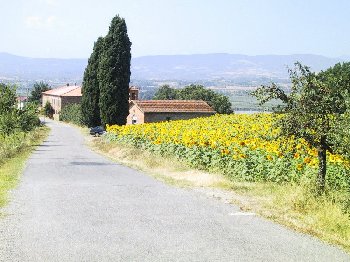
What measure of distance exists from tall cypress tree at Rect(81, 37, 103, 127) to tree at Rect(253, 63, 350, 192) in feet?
157

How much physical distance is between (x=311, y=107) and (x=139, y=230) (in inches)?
213

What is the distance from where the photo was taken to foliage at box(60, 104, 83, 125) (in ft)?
264

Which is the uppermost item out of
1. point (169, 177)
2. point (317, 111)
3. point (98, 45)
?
point (98, 45)

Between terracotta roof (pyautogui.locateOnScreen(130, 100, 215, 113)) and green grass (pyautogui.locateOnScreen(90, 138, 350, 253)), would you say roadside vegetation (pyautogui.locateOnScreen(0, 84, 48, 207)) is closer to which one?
green grass (pyautogui.locateOnScreen(90, 138, 350, 253))

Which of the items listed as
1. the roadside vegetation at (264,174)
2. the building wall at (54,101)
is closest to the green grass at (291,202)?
the roadside vegetation at (264,174)

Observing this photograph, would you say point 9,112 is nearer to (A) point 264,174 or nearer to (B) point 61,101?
(A) point 264,174

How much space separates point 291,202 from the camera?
1205cm

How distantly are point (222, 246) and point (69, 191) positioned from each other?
7760mm

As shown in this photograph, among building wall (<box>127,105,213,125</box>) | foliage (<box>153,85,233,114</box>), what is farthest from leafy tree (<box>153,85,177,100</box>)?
building wall (<box>127,105,213,125</box>)

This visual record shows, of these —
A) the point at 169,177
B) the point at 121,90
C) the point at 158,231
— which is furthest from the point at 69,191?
the point at 121,90

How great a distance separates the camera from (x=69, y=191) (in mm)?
15359

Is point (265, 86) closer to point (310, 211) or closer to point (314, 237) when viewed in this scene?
point (310, 211)

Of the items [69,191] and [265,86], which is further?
[69,191]

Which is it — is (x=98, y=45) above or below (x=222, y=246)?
above
